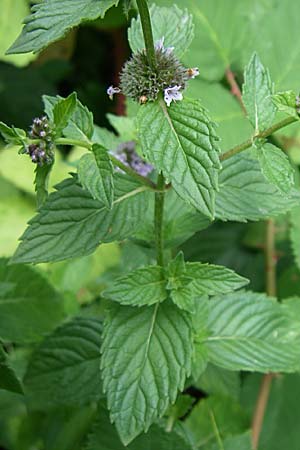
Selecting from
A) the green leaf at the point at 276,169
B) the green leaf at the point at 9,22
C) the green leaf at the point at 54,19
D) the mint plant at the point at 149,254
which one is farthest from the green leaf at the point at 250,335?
the green leaf at the point at 9,22

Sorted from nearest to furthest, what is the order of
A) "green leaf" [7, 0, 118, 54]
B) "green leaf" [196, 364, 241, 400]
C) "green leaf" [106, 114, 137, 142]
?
1. "green leaf" [7, 0, 118, 54]
2. "green leaf" [106, 114, 137, 142]
3. "green leaf" [196, 364, 241, 400]

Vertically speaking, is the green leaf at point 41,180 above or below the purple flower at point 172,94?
below

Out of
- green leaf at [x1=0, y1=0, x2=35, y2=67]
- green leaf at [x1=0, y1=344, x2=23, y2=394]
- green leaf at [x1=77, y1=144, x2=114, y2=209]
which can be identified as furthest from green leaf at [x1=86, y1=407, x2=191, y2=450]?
green leaf at [x1=0, y1=0, x2=35, y2=67]

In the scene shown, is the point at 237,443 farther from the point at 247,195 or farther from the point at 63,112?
the point at 63,112

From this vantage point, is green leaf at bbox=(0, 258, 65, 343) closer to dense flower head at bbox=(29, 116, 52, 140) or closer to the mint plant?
the mint plant

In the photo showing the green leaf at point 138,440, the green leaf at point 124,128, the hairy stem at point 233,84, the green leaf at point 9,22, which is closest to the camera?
the green leaf at point 138,440

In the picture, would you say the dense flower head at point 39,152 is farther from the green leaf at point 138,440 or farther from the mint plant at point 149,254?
the green leaf at point 138,440

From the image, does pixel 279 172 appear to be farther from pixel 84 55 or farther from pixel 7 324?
pixel 84 55
